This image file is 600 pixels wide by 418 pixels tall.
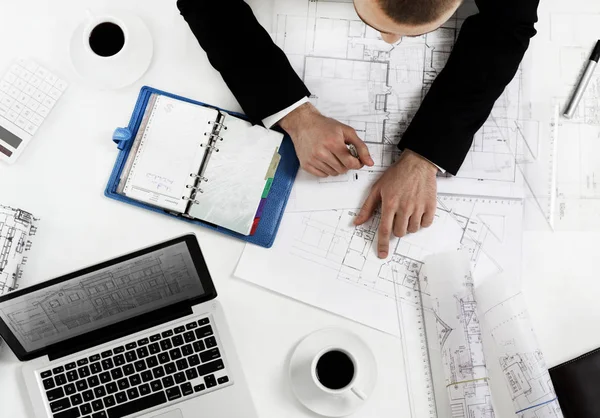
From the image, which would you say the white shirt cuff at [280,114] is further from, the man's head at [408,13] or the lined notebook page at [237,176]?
the man's head at [408,13]

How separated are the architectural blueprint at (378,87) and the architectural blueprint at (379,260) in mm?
68

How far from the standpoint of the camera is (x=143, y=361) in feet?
3.12

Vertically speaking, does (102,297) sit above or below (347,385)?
above

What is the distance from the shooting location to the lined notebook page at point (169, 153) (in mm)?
1009

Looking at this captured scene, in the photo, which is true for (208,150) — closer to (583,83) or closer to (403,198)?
(403,198)

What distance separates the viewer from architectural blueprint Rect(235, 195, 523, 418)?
100 centimetres

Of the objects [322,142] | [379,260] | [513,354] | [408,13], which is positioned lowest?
[513,354]

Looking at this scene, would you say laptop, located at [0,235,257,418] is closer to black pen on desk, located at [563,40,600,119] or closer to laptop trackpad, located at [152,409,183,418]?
laptop trackpad, located at [152,409,183,418]

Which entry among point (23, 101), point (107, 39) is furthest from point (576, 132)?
point (23, 101)

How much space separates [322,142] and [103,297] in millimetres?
421

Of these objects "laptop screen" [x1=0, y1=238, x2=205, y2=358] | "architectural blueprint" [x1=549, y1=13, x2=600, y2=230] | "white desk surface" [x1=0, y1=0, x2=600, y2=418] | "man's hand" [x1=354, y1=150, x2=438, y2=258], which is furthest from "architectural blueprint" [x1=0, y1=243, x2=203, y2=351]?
"architectural blueprint" [x1=549, y1=13, x2=600, y2=230]

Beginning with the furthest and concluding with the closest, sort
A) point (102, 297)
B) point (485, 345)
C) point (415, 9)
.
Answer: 1. point (485, 345)
2. point (102, 297)
3. point (415, 9)

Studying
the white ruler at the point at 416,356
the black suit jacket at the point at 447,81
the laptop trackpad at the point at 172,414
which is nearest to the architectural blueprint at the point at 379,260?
the white ruler at the point at 416,356

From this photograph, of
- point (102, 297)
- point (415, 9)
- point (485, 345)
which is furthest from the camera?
point (485, 345)
